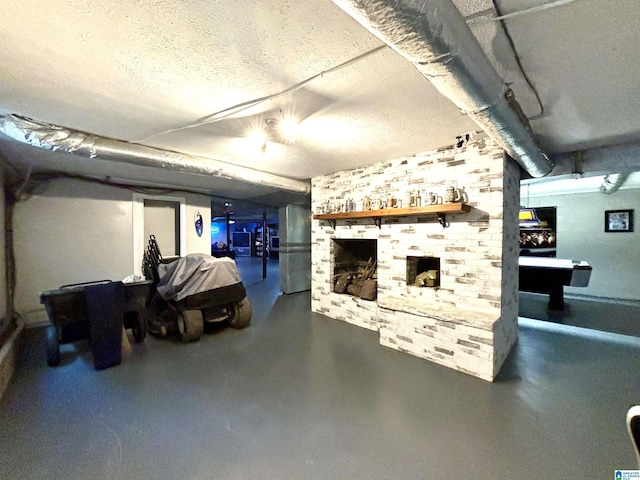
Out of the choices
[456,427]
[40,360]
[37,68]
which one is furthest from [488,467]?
[40,360]

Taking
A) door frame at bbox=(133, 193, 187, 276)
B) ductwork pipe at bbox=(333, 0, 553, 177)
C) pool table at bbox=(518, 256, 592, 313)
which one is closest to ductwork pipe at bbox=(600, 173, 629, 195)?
pool table at bbox=(518, 256, 592, 313)

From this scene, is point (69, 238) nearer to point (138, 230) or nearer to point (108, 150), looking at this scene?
point (138, 230)

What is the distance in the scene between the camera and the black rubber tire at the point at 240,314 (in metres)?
4.03

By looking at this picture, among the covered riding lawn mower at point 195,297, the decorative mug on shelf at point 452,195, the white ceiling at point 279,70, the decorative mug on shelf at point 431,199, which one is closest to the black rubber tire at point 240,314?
the covered riding lawn mower at point 195,297

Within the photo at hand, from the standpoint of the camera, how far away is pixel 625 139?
2787mm

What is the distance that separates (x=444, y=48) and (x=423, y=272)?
3167mm

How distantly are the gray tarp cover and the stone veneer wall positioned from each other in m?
2.27

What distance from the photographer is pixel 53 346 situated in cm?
289

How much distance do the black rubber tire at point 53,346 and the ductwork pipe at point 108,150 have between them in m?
1.99

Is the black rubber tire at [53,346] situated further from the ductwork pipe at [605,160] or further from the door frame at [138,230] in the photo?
the ductwork pipe at [605,160]

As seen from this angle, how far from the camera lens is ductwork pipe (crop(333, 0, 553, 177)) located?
93 cm

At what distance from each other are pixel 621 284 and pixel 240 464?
8.94m

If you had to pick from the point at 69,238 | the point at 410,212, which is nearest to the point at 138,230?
the point at 69,238

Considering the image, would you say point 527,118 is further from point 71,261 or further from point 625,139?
point 71,261
